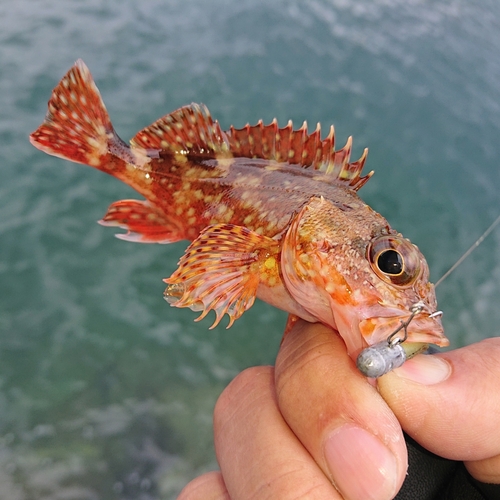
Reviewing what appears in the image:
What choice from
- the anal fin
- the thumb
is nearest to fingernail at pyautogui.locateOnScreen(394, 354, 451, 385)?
the thumb

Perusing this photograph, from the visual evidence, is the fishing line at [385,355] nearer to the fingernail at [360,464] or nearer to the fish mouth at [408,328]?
the fish mouth at [408,328]

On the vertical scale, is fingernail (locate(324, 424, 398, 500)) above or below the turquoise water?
above

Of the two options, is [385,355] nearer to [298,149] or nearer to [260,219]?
[260,219]

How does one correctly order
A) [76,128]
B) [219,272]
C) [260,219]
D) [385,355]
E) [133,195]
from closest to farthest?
[385,355]
[219,272]
[260,219]
[76,128]
[133,195]

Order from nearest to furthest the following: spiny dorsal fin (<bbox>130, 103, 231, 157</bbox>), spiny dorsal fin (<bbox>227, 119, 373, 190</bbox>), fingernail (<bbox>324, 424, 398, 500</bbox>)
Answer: fingernail (<bbox>324, 424, 398, 500</bbox>) → spiny dorsal fin (<bbox>227, 119, 373, 190</bbox>) → spiny dorsal fin (<bbox>130, 103, 231, 157</bbox>)

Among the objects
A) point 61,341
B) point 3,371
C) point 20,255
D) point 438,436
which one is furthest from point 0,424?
point 438,436

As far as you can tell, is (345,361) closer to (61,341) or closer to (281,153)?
(281,153)

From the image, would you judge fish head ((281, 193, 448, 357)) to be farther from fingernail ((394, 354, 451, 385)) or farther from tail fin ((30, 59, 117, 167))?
tail fin ((30, 59, 117, 167))

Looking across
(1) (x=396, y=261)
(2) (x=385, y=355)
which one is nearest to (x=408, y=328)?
(2) (x=385, y=355)
